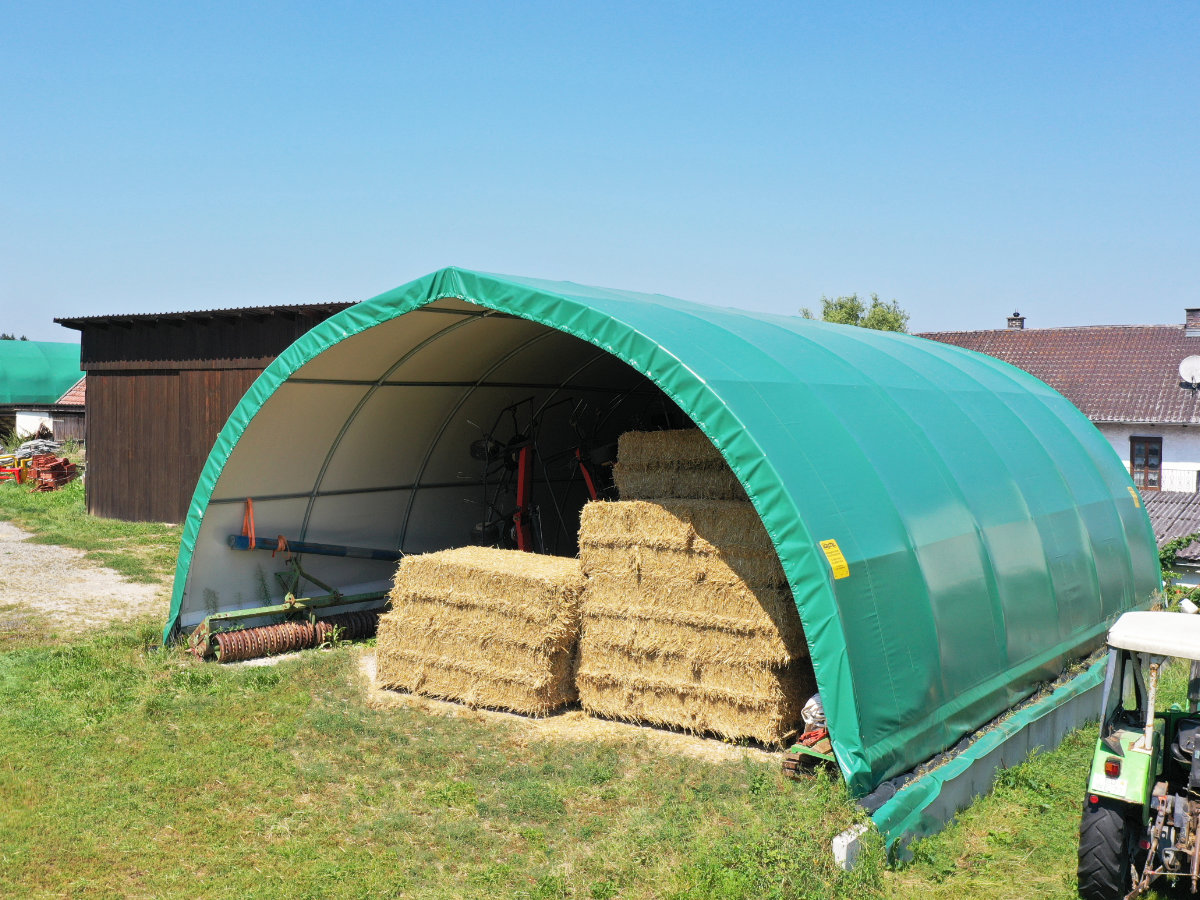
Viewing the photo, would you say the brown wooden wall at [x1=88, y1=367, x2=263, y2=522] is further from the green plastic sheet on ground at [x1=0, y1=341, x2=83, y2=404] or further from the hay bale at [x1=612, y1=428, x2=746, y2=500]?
the green plastic sheet on ground at [x1=0, y1=341, x2=83, y2=404]

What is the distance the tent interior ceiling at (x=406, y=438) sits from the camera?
11703mm

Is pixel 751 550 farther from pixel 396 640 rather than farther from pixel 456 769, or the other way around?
pixel 396 640

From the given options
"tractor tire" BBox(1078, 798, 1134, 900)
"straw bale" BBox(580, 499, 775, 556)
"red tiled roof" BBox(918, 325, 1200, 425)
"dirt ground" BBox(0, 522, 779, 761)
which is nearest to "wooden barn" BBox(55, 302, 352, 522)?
"dirt ground" BBox(0, 522, 779, 761)

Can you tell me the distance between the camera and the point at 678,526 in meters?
9.03

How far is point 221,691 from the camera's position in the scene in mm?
10094

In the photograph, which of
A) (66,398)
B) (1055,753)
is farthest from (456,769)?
(66,398)

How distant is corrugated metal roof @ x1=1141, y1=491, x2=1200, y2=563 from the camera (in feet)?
57.4

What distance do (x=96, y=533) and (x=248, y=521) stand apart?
11607 mm

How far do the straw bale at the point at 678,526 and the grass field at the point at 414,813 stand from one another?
1679 millimetres

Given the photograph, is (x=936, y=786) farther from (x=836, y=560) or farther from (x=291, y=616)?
(x=291, y=616)

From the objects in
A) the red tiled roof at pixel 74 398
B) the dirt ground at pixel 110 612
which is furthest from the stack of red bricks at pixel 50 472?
the red tiled roof at pixel 74 398

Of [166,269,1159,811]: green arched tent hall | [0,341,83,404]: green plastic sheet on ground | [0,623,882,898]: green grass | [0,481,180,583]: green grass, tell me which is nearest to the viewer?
[0,623,882,898]: green grass

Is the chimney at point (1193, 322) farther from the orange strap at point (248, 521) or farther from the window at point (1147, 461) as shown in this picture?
the orange strap at point (248, 521)

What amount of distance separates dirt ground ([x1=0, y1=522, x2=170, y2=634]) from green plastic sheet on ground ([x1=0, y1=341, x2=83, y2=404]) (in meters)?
34.2
